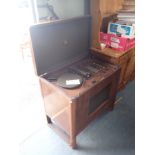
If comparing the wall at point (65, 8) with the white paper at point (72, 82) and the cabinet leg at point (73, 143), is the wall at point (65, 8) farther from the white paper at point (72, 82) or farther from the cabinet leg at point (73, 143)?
the cabinet leg at point (73, 143)

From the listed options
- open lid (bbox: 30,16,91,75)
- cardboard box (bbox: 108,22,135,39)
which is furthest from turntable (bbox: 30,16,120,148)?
cardboard box (bbox: 108,22,135,39)

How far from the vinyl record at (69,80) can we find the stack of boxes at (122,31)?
0.66 metres

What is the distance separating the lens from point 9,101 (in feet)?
6.03

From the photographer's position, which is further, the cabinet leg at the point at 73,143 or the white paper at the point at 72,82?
the cabinet leg at the point at 73,143

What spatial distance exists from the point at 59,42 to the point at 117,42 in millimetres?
733

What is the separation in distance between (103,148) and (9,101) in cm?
118

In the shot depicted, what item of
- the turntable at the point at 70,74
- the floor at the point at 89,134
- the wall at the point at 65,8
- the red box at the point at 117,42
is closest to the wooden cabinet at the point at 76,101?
the turntable at the point at 70,74

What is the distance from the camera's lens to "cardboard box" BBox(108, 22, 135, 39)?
5.40ft

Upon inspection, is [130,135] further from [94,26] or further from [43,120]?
[94,26]

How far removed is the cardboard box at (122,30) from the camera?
1647 mm

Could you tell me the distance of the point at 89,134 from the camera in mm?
1622

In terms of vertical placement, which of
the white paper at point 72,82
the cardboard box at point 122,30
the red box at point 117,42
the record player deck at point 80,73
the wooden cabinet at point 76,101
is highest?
the cardboard box at point 122,30

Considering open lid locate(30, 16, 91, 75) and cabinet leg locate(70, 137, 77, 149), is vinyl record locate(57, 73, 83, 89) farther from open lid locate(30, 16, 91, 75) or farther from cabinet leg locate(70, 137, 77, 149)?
cabinet leg locate(70, 137, 77, 149)

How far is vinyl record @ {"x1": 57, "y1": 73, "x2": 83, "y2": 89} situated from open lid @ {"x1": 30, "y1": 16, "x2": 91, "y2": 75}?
0.12 metres
